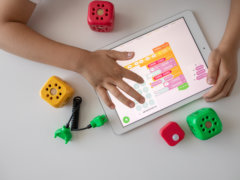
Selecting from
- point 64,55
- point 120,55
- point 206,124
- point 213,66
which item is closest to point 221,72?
point 213,66

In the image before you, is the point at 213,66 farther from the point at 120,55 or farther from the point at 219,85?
the point at 120,55

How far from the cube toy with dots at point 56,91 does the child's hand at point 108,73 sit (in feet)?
0.20

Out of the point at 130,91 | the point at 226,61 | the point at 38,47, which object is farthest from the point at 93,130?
the point at 226,61

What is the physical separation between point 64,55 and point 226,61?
39cm

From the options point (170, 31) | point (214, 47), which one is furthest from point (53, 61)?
point (214, 47)

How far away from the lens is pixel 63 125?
0.58m

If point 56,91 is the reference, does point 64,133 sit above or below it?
below

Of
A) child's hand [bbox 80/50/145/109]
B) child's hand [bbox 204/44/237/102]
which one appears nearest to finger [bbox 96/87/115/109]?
child's hand [bbox 80/50/145/109]

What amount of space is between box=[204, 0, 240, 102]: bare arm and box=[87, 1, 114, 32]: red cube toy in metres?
0.26

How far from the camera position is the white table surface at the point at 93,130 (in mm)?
559

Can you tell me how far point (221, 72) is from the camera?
555 mm

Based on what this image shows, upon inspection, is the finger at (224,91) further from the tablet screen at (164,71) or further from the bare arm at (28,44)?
the bare arm at (28,44)

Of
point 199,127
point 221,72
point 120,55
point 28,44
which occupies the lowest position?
point 199,127

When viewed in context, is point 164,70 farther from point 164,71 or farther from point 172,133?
point 172,133
